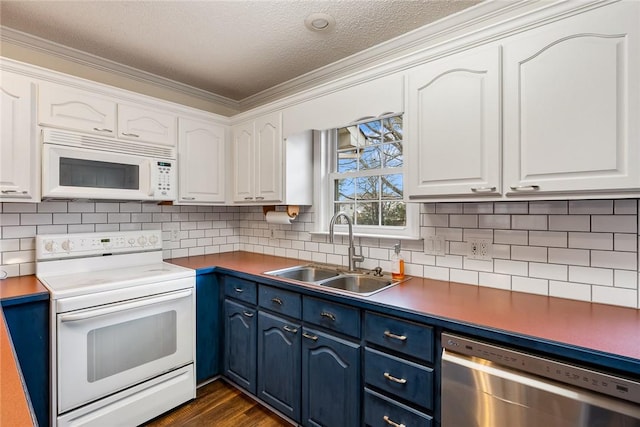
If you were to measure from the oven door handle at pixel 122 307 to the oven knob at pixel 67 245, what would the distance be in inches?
24.0

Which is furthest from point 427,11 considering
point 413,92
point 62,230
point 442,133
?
point 62,230

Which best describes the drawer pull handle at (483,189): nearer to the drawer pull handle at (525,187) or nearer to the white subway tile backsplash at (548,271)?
the drawer pull handle at (525,187)

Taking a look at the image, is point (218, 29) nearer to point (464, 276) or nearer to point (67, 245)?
point (67, 245)

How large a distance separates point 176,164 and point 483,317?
2.26m

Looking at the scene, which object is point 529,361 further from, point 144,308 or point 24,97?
point 24,97

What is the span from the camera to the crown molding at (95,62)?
206 cm

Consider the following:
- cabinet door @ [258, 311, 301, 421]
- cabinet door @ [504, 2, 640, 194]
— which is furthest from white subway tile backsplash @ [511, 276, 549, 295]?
cabinet door @ [258, 311, 301, 421]

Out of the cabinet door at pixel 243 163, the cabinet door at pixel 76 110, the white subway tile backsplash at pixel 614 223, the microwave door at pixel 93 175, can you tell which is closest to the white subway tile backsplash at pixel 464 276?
the white subway tile backsplash at pixel 614 223

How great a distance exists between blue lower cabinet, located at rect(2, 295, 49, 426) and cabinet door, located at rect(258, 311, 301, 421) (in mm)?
1117

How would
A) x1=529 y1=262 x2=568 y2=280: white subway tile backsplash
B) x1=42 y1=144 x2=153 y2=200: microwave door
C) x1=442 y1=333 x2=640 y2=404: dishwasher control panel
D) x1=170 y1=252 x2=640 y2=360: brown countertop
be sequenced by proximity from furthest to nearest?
1. x1=42 y1=144 x2=153 y2=200: microwave door
2. x1=529 y1=262 x2=568 y2=280: white subway tile backsplash
3. x1=170 y1=252 x2=640 y2=360: brown countertop
4. x1=442 y1=333 x2=640 y2=404: dishwasher control panel

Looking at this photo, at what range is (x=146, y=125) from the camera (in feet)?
7.68

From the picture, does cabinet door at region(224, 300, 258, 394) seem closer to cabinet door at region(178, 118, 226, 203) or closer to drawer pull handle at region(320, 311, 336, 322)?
drawer pull handle at region(320, 311, 336, 322)

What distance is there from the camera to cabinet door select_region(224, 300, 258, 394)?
216 cm

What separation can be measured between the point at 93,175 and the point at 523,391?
251 cm
